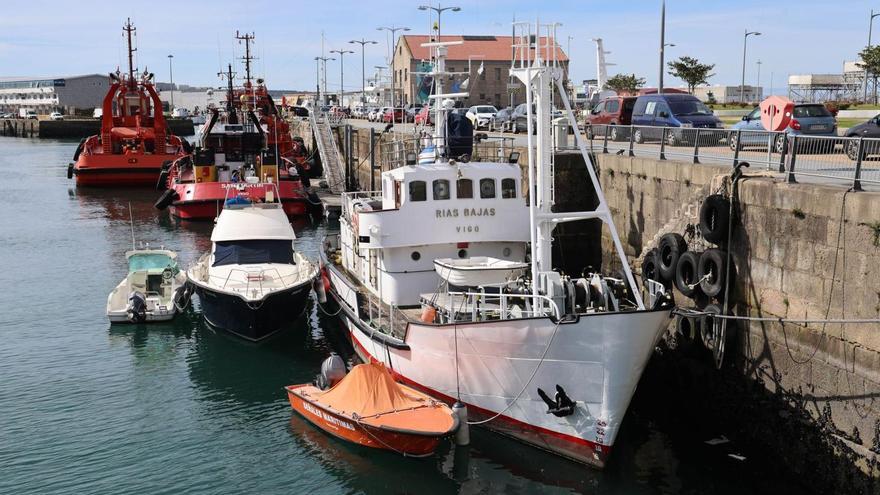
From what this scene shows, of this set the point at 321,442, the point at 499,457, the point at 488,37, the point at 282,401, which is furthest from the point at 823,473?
the point at 488,37

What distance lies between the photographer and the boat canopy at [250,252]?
73.3ft

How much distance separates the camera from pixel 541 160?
1459cm

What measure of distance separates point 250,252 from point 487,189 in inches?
308

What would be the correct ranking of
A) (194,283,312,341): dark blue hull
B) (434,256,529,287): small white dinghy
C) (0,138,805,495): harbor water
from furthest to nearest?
(194,283,312,341): dark blue hull < (434,256,529,287): small white dinghy < (0,138,805,495): harbor water

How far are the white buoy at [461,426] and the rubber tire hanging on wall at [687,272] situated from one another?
4.56 meters

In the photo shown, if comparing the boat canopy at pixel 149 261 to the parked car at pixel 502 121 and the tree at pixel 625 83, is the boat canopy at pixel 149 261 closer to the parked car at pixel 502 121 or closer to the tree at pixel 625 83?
the parked car at pixel 502 121

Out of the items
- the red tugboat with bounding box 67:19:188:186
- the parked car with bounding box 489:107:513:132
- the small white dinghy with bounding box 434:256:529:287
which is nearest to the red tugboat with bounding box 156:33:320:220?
the red tugboat with bounding box 67:19:188:186

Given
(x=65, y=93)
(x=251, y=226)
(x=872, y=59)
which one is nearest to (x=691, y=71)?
(x=872, y=59)

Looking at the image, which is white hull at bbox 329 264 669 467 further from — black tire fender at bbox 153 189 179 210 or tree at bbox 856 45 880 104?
tree at bbox 856 45 880 104

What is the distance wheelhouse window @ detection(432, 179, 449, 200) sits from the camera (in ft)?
57.0

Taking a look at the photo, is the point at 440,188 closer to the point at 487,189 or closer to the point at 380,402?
the point at 487,189

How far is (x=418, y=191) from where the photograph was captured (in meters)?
17.3

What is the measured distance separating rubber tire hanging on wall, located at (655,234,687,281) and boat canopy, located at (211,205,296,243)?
10.4 m

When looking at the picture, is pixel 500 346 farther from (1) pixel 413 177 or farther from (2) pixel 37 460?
(2) pixel 37 460
